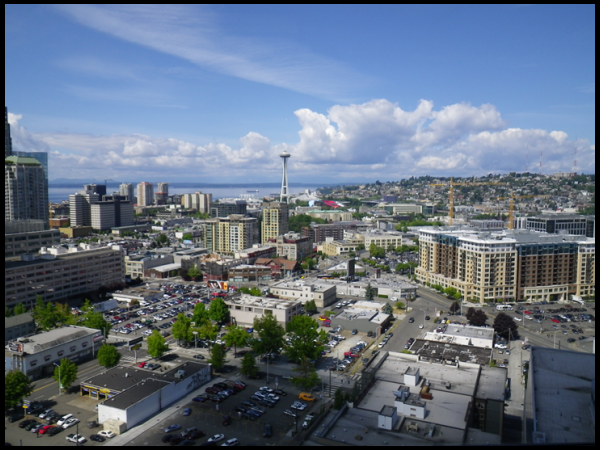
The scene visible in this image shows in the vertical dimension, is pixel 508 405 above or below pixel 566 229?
below

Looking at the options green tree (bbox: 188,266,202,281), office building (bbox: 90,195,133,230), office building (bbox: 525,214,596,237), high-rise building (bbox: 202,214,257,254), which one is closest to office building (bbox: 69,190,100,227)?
office building (bbox: 90,195,133,230)

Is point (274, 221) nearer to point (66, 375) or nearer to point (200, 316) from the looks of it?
point (200, 316)

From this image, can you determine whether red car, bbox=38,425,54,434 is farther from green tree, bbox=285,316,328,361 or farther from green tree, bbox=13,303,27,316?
green tree, bbox=13,303,27,316

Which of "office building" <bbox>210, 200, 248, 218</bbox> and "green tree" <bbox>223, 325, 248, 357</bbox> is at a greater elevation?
"office building" <bbox>210, 200, 248, 218</bbox>

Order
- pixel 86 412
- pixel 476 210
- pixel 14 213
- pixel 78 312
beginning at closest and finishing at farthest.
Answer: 1. pixel 86 412
2. pixel 78 312
3. pixel 14 213
4. pixel 476 210

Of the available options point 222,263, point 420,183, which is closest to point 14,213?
point 222,263

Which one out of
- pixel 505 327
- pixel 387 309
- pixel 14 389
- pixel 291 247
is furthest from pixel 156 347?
pixel 291 247

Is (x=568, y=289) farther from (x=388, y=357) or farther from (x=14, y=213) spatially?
(x=14, y=213)
